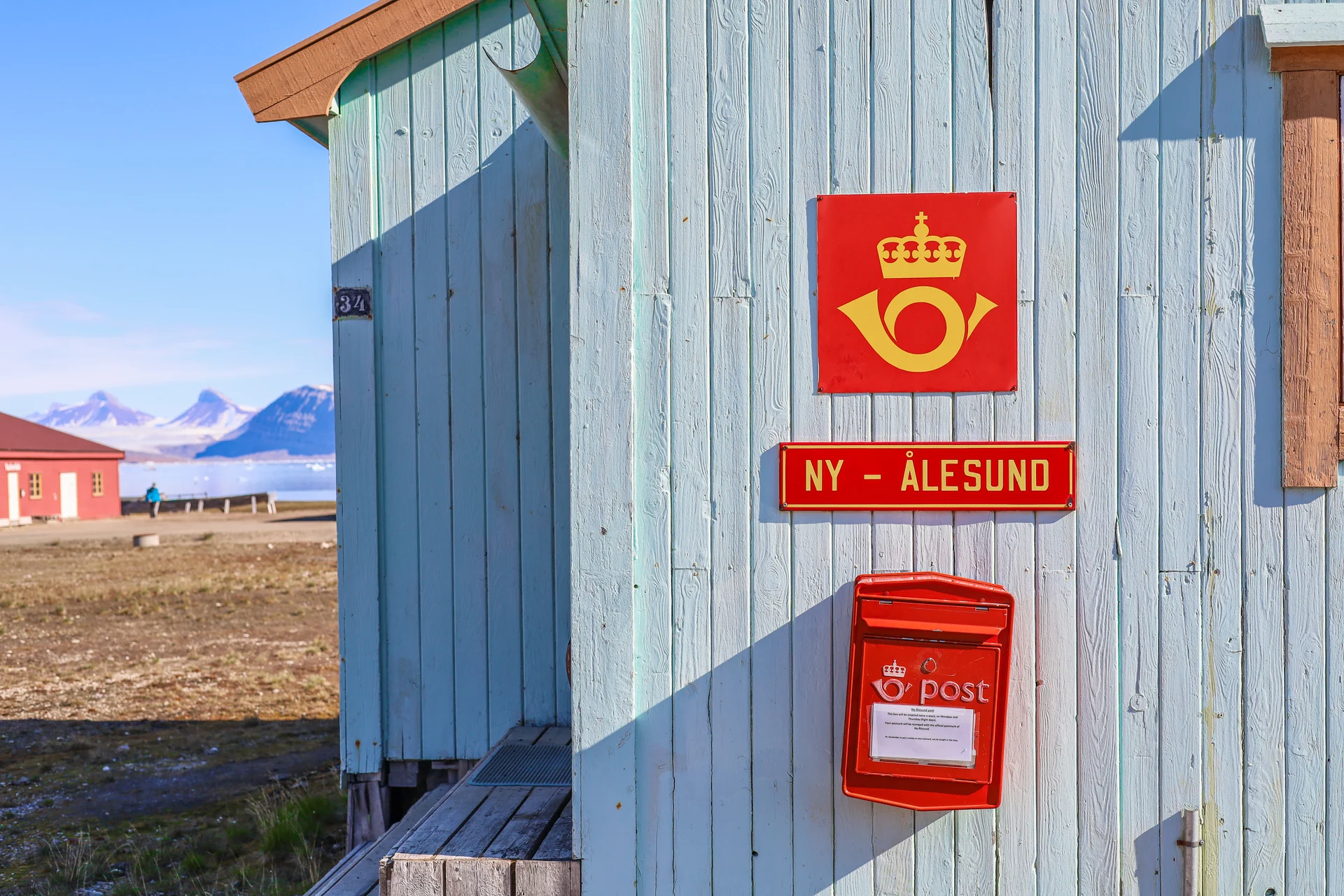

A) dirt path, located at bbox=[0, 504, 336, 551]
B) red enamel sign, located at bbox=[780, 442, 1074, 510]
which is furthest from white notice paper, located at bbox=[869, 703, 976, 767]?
dirt path, located at bbox=[0, 504, 336, 551]

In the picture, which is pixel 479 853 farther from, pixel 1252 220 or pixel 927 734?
pixel 1252 220

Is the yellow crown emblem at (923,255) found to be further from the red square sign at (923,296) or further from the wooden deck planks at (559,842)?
the wooden deck planks at (559,842)

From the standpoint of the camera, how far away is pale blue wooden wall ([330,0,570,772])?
13.1 feet

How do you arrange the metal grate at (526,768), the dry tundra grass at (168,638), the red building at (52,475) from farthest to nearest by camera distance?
the red building at (52,475)
the dry tundra grass at (168,638)
the metal grate at (526,768)

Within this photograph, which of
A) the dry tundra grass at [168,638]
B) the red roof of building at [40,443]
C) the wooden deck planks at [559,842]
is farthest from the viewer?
the red roof of building at [40,443]

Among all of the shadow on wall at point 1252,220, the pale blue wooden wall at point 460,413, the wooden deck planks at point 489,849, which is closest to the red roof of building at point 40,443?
the pale blue wooden wall at point 460,413

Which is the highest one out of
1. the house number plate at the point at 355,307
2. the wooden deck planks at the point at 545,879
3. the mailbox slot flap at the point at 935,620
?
the house number plate at the point at 355,307

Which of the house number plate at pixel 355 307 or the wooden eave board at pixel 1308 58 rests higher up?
the wooden eave board at pixel 1308 58

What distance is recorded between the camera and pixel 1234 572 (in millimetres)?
2748

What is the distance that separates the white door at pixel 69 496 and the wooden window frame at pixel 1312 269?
38.0 meters

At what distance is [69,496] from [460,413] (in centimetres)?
3551

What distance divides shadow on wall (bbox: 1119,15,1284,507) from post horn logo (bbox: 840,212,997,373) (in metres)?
0.71

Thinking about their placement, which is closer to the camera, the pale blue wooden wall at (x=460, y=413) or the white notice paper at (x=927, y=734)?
the white notice paper at (x=927, y=734)

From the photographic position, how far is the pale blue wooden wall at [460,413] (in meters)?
4.01
